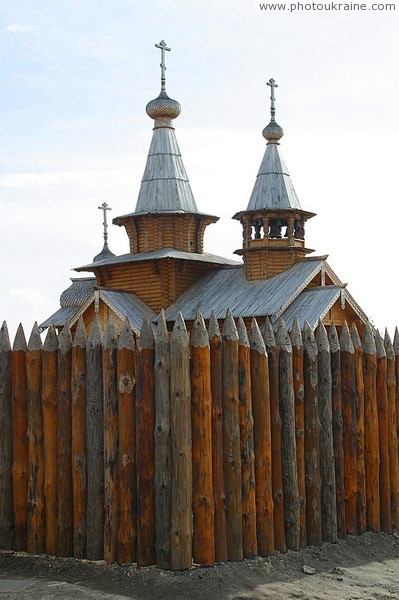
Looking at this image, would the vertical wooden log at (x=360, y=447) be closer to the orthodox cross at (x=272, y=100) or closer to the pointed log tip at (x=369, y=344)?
the pointed log tip at (x=369, y=344)

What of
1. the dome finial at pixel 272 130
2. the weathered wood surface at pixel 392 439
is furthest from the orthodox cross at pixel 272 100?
the weathered wood surface at pixel 392 439

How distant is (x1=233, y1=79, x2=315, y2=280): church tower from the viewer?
27.7m

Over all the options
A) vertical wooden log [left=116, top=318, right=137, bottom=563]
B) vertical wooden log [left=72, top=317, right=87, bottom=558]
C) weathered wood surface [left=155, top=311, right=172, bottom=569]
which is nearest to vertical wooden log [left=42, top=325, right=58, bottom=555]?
vertical wooden log [left=72, top=317, right=87, bottom=558]

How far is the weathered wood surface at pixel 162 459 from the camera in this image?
784cm

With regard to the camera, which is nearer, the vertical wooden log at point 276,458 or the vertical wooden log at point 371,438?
the vertical wooden log at point 276,458

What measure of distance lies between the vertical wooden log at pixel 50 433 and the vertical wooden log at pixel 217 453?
159 centimetres

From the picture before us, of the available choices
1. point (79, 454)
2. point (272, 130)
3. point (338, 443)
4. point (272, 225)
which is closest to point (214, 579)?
point (79, 454)

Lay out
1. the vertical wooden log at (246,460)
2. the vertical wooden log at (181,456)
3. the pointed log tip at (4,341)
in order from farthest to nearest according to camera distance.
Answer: the pointed log tip at (4,341) → the vertical wooden log at (246,460) → the vertical wooden log at (181,456)

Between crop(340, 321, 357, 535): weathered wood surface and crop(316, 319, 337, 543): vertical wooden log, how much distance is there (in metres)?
0.35

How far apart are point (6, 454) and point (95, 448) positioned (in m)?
1.14

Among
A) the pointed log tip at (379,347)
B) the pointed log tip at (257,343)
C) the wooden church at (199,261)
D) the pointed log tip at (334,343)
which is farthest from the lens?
the wooden church at (199,261)

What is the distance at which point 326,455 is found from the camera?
30.5 feet

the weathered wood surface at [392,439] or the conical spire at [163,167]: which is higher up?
the conical spire at [163,167]

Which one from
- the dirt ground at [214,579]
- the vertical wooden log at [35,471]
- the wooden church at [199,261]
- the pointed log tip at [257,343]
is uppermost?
the wooden church at [199,261]
